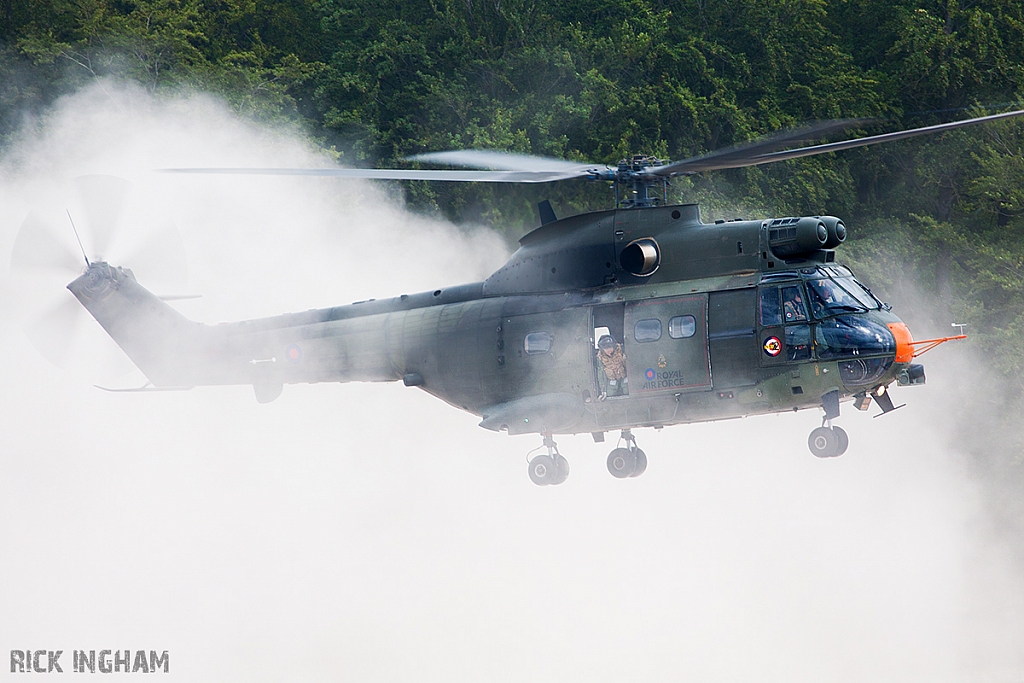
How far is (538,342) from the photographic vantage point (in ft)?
51.4

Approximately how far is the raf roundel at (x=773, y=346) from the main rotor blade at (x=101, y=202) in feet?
31.5

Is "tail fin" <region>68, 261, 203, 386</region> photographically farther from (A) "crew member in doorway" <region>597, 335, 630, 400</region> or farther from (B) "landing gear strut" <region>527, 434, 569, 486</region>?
(A) "crew member in doorway" <region>597, 335, 630, 400</region>

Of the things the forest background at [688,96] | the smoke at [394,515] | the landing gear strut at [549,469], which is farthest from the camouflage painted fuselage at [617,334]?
the forest background at [688,96]

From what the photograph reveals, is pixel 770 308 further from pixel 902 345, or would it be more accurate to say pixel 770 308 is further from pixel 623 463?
pixel 623 463

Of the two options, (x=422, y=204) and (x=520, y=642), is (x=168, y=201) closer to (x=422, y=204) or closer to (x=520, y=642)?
(x=422, y=204)

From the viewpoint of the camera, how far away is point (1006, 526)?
29375 millimetres

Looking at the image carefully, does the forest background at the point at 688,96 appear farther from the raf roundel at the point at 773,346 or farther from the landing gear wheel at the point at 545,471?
the raf roundel at the point at 773,346

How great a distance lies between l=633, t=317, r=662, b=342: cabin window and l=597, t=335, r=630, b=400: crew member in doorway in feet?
0.90

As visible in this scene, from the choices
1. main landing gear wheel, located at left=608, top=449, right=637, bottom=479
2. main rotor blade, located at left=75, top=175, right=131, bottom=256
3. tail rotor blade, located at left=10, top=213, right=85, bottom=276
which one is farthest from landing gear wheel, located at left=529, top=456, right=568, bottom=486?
tail rotor blade, located at left=10, top=213, right=85, bottom=276

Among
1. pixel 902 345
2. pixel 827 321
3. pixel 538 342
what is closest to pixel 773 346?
pixel 827 321

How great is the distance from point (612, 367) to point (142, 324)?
7.71 metres

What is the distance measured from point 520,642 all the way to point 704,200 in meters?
10.5

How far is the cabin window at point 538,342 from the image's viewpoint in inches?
613

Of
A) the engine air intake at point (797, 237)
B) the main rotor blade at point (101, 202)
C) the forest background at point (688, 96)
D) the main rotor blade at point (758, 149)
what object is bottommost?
the engine air intake at point (797, 237)
